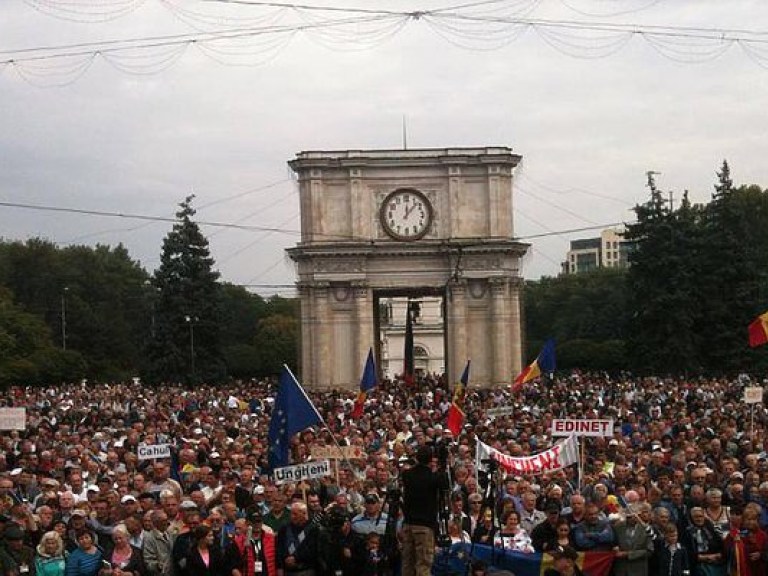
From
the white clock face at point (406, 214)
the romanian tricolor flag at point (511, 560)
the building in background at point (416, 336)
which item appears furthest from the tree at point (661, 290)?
the romanian tricolor flag at point (511, 560)

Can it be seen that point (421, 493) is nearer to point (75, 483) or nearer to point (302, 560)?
point (302, 560)

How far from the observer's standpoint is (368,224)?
69625 mm

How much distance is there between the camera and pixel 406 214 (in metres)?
69.9

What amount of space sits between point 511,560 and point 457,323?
2071 inches

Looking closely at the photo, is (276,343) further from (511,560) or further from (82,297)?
(511,560)

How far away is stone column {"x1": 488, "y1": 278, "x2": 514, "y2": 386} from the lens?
68812 mm

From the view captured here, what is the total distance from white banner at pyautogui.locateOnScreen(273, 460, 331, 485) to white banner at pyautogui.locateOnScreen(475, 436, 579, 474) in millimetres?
3617

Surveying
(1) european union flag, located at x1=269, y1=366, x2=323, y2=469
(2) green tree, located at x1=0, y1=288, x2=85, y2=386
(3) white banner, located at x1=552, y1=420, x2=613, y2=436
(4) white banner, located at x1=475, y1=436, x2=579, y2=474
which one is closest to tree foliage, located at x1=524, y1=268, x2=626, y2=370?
(2) green tree, located at x1=0, y1=288, x2=85, y2=386

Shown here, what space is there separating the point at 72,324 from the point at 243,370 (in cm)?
1199

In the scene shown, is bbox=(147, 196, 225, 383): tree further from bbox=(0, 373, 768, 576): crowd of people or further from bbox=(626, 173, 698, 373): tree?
bbox=(0, 373, 768, 576): crowd of people

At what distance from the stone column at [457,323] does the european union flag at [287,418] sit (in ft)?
154

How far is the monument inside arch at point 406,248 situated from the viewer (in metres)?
69.0

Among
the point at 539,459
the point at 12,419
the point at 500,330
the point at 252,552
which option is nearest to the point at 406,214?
the point at 500,330

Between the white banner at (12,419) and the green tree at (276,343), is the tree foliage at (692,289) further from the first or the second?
the white banner at (12,419)
